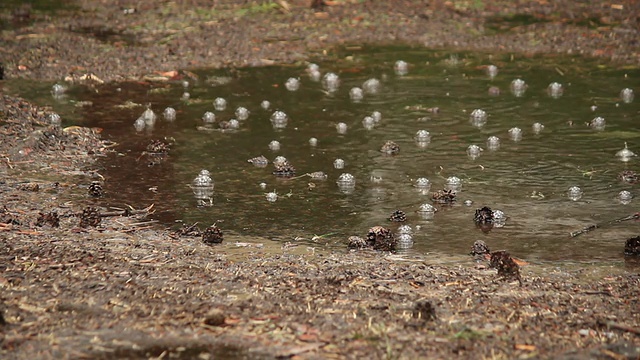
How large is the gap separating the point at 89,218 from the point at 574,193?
3429 millimetres

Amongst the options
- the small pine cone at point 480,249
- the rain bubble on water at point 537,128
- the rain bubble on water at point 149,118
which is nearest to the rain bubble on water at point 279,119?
the rain bubble on water at point 149,118

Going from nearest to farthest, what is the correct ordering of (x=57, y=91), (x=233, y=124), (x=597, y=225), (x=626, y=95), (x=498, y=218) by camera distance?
(x=597, y=225) → (x=498, y=218) → (x=233, y=124) → (x=626, y=95) → (x=57, y=91)

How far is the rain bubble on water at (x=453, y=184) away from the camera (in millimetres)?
6816

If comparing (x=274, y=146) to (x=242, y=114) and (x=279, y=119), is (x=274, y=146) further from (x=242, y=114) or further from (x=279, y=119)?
(x=242, y=114)

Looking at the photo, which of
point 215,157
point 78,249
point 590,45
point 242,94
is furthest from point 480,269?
point 590,45

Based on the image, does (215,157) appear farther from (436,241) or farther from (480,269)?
(480,269)

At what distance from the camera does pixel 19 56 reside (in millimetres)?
10938

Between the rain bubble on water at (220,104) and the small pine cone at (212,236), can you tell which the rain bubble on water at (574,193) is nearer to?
the small pine cone at (212,236)

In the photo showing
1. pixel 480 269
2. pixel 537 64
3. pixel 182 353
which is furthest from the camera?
pixel 537 64

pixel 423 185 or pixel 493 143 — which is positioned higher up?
pixel 493 143

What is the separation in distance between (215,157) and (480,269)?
3037 mm

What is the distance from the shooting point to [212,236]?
5684mm

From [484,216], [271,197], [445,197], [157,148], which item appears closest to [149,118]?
[157,148]

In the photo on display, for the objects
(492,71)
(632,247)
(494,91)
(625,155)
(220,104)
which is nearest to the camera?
(632,247)
